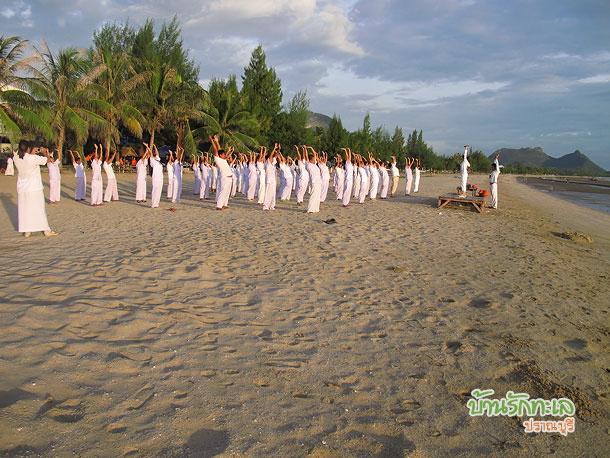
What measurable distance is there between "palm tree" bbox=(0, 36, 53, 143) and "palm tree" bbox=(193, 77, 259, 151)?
1240 cm

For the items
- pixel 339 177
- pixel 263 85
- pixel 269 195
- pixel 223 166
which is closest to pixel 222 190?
pixel 223 166

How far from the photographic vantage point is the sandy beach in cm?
254

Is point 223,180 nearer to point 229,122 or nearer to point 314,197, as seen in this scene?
point 314,197

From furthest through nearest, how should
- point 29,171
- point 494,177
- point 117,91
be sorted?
1. point 117,91
2. point 494,177
3. point 29,171

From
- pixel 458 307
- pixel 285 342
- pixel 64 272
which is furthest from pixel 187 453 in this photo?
pixel 64 272

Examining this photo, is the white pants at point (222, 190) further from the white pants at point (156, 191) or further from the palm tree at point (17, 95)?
the palm tree at point (17, 95)

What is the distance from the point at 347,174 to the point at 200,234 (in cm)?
823

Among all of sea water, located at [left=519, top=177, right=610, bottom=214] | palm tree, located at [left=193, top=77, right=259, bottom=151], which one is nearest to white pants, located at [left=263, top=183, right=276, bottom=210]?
sea water, located at [left=519, top=177, right=610, bottom=214]

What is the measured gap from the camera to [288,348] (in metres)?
3.73

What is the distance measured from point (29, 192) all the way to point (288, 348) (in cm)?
738

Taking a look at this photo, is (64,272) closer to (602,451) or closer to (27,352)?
(27,352)

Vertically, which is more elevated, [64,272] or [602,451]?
[64,272]

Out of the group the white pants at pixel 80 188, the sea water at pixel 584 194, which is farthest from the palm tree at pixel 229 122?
the sea water at pixel 584 194

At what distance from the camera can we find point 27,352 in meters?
3.24
